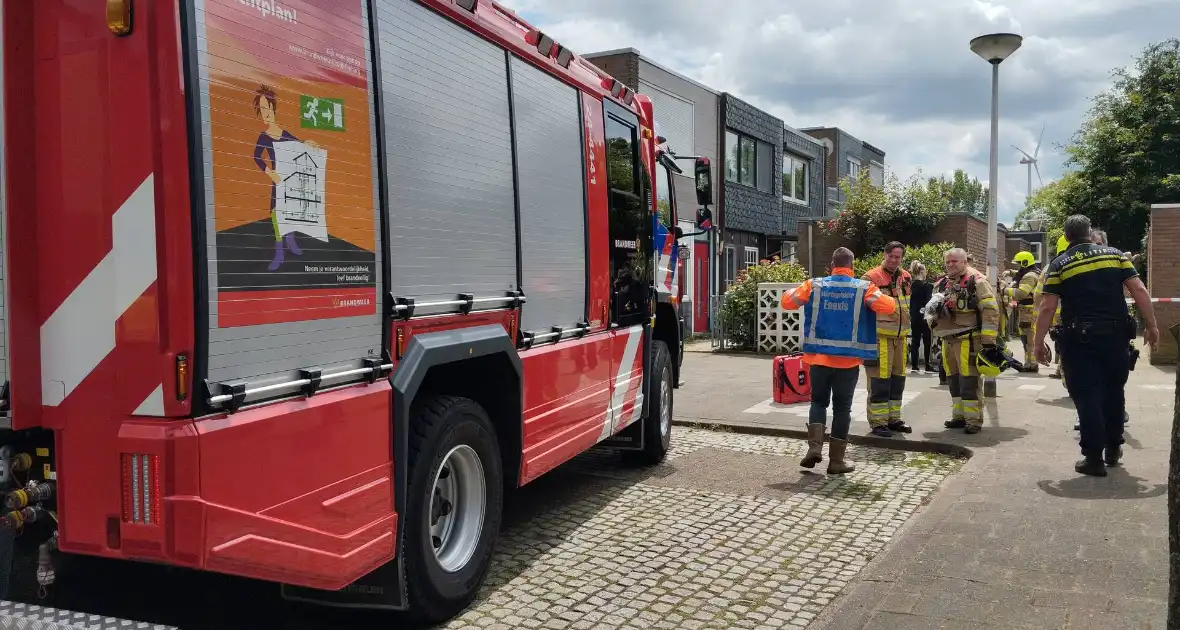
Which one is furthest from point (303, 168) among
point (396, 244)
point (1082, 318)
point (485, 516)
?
point (1082, 318)

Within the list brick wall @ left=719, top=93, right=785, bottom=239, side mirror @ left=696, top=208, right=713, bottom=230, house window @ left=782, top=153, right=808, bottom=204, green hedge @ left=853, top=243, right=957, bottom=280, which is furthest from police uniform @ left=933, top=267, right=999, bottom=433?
house window @ left=782, top=153, right=808, bottom=204

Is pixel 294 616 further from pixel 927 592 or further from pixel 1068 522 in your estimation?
pixel 1068 522

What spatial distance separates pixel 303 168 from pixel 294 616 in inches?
81.0

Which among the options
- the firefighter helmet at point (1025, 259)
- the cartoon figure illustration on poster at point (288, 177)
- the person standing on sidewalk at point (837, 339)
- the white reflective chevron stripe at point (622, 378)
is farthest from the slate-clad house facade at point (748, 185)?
the cartoon figure illustration on poster at point (288, 177)

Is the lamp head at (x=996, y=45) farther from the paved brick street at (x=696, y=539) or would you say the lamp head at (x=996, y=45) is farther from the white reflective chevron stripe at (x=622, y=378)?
the white reflective chevron stripe at (x=622, y=378)

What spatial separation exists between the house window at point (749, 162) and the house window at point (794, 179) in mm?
1416

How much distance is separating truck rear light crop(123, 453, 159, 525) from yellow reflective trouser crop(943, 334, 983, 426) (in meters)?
7.34

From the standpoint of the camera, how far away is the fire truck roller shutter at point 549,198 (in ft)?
16.1

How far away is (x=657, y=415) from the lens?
7312 millimetres

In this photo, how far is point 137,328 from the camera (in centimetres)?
274

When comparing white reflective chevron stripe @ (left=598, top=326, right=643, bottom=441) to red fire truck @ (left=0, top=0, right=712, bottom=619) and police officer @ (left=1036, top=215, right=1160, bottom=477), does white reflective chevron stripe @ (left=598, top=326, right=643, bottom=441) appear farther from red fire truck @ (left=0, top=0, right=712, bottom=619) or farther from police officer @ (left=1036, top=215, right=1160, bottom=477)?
police officer @ (left=1036, top=215, right=1160, bottom=477)

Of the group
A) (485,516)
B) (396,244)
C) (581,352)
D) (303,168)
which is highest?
(303,168)

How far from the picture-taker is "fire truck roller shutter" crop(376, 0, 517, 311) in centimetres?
373

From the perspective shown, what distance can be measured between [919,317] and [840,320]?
7.47 meters
